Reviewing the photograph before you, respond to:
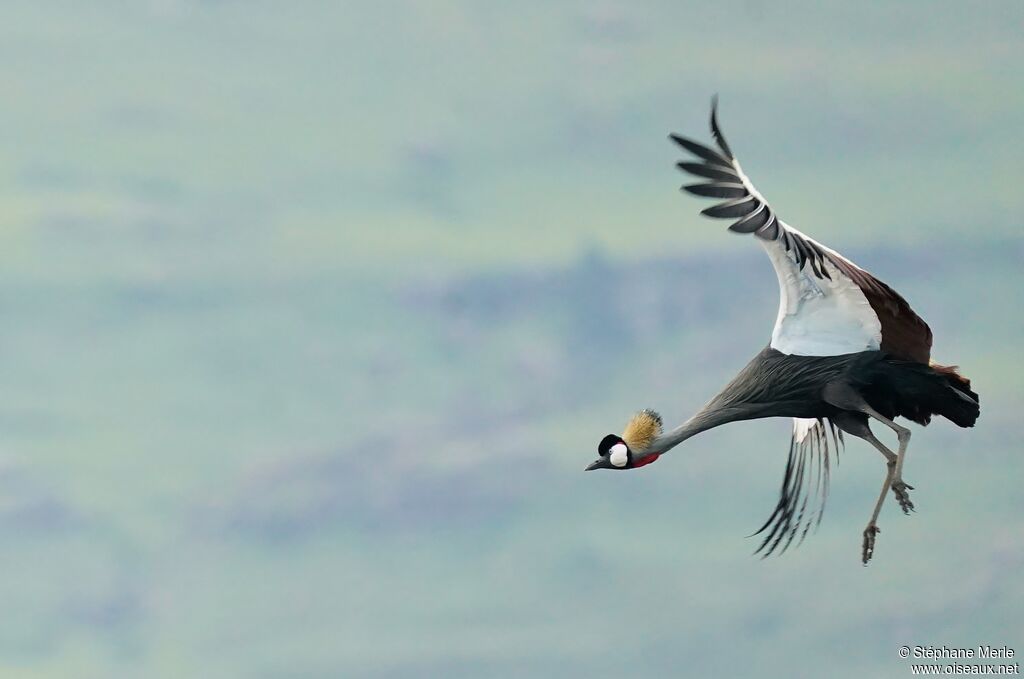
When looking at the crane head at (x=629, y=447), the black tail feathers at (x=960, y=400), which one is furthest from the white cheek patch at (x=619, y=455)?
the black tail feathers at (x=960, y=400)

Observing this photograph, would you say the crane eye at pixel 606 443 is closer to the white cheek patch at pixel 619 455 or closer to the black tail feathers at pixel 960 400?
the white cheek patch at pixel 619 455

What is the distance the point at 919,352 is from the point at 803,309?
269 centimetres

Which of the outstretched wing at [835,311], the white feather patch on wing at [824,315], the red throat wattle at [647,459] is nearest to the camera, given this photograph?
the outstretched wing at [835,311]

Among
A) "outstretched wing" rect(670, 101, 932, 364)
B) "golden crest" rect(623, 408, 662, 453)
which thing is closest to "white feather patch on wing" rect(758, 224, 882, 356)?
"outstretched wing" rect(670, 101, 932, 364)

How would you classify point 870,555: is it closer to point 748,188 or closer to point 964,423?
point 964,423

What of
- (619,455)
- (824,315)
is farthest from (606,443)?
(824,315)

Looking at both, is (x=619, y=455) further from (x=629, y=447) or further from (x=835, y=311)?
(x=835, y=311)

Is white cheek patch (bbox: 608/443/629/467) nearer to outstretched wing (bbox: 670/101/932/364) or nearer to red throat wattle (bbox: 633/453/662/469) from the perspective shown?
red throat wattle (bbox: 633/453/662/469)

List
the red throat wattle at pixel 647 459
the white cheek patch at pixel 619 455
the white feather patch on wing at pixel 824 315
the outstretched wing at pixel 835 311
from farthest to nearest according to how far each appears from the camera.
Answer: the red throat wattle at pixel 647 459 → the white cheek patch at pixel 619 455 → the white feather patch on wing at pixel 824 315 → the outstretched wing at pixel 835 311

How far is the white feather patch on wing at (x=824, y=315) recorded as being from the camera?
43.8m

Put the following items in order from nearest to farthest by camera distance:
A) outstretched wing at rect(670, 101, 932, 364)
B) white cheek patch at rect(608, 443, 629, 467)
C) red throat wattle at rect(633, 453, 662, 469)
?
outstretched wing at rect(670, 101, 932, 364) < white cheek patch at rect(608, 443, 629, 467) < red throat wattle at rect(633, 453, 662, 469)

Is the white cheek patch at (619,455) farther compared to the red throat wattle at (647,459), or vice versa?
the red throat wattle at (647,459)

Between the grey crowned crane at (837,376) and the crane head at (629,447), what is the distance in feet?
0.07

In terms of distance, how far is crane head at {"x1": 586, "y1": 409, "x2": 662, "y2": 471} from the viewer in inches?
1781
